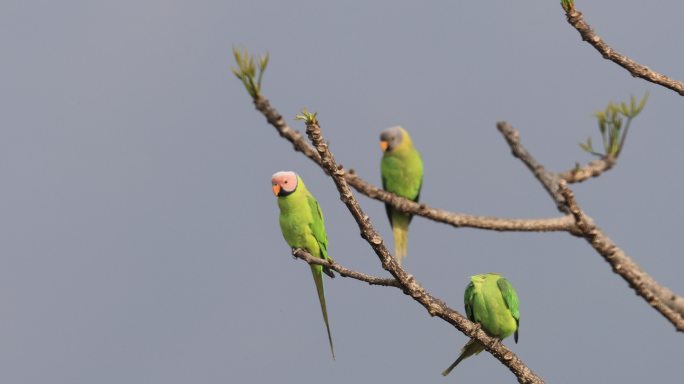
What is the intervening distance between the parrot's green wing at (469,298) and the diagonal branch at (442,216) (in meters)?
0.87

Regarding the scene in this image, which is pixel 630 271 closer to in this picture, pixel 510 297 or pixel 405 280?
pixel 405 280

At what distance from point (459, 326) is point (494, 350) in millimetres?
463

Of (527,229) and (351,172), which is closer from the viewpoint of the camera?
(527,229)

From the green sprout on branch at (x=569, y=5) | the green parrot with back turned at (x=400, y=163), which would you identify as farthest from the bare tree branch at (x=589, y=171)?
the green parrot with back turned at (x=400, y=163)

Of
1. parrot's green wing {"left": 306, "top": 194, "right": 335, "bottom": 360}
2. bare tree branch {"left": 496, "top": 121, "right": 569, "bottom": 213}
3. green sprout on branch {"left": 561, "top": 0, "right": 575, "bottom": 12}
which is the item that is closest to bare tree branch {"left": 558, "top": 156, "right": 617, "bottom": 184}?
bare tree branch {"left": 496, "top": 121, "right": 569, "bottom": 213}

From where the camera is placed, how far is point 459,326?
6402 millimetres

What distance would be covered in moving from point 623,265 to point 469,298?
2106 mm

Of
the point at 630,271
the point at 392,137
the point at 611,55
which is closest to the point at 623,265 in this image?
the point at 630,271

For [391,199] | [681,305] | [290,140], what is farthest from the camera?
[391,199]

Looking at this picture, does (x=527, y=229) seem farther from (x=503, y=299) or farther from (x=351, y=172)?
(x=351, y=172)

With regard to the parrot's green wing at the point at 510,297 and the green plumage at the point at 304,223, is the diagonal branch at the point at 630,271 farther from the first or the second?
the green plumage at the point at 304,223

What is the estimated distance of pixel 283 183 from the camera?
750 cm

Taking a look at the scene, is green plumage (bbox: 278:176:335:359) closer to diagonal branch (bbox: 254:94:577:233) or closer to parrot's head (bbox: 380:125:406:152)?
diagonal branch (bbox: 254:94:577:233)

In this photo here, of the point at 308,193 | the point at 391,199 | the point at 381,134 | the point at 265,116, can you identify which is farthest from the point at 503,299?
the point at 381,134
